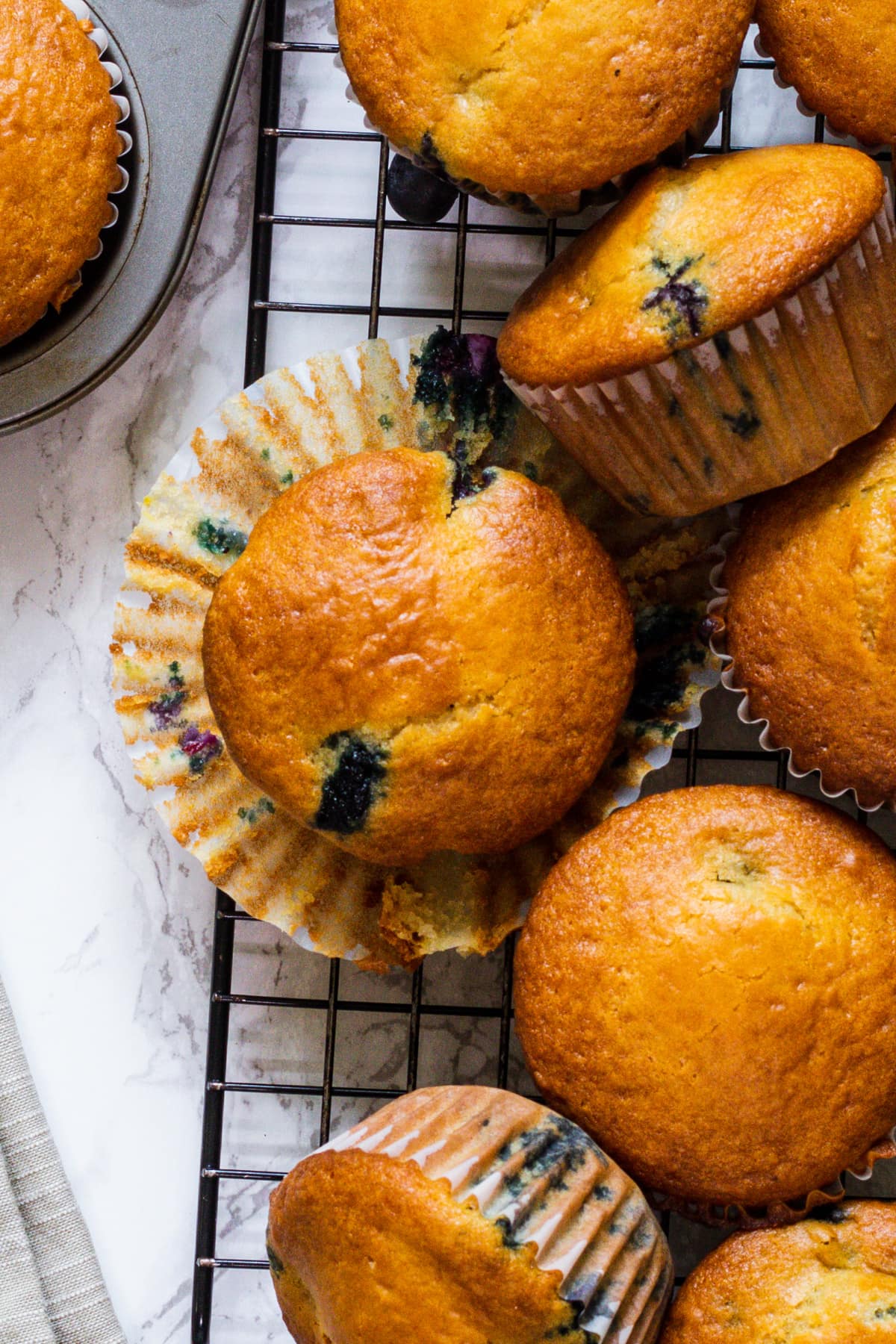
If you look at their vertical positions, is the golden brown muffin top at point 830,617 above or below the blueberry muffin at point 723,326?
below

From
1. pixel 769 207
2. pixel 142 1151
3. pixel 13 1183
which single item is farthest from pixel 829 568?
pixel 13 1183

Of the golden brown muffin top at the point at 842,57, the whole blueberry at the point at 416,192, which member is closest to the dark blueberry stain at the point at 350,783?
the whole blueberry at the point at 416,192

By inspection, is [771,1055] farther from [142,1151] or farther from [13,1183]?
[13,1183]

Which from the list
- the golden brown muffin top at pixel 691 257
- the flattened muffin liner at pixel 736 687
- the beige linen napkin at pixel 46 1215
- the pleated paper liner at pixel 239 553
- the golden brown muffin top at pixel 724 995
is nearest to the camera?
the golden brown muffin top at pixel 691 257

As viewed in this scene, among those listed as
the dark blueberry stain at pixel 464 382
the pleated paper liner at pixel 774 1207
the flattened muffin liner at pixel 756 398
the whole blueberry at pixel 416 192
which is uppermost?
the whole blueberry at pixel 416 192

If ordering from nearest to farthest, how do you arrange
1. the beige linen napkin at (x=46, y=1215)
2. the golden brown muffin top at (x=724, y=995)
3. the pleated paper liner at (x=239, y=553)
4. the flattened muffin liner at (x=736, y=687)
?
the golden brown muffin top at (x=724, y=995) < the flattened muffin liner at (x=736, y=687) < the pleated paper liner at (x=239, y=553) < the beige linen napkin at (x=46, y=1215)

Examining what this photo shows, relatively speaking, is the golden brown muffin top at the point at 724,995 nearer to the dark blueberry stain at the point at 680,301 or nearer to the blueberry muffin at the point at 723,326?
the blueberry muffin at the point at 723,326
